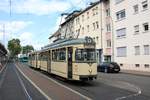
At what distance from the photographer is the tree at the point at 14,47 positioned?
7352 inches

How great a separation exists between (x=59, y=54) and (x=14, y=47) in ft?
535

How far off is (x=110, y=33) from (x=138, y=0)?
11565mm

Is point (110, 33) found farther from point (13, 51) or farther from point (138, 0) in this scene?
point (13, 51)

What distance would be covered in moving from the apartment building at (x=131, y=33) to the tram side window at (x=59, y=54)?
674 inches

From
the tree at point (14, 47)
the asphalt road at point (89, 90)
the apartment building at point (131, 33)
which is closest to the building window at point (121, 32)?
the apartment building at point (131, 33)

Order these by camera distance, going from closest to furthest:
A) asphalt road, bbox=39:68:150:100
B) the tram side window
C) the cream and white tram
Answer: asphalt road, bbox=39:68:150:100 < the cream and white tram < the tram side window

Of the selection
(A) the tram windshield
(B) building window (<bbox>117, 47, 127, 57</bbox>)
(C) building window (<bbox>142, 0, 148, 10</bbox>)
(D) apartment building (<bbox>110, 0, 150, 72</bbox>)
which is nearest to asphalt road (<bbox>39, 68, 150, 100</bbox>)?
(A) the tram windshield

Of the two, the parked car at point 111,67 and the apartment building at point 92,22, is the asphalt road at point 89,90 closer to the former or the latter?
the parked car at point 111,67

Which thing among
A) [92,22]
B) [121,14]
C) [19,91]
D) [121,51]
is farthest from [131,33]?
[19,91]

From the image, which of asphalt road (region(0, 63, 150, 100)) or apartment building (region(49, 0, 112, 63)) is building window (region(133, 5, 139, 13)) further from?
asphalt road (region(0, 63, 150, 100))

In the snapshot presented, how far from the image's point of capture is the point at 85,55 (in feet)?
71.9

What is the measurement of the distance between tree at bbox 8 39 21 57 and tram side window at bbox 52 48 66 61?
160m

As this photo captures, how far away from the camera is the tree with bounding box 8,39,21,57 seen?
186750 mm

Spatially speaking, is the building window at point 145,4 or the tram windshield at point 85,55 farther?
the building window at point 145,4
